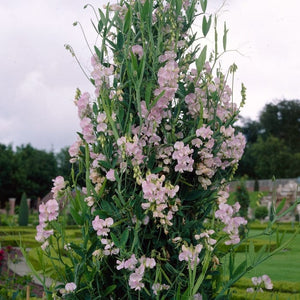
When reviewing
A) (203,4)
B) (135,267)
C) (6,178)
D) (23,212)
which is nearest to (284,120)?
(6,178)

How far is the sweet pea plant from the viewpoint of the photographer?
8.64 ft

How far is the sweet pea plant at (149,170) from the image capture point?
104 inches

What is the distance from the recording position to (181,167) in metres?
2.67

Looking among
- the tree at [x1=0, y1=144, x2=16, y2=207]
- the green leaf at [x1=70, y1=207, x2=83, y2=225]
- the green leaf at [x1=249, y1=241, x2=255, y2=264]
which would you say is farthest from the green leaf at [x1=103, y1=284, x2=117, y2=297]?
the tree at [x1=0, y1=144, x2=16, y2=207]

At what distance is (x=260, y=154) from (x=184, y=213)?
135 ft

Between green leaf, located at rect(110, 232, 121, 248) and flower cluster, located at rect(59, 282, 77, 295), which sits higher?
green leaf, located at rect(110, 232, 121, 248)

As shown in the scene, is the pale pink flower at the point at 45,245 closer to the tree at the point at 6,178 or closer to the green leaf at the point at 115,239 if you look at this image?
the green leaf at the point at 115,239

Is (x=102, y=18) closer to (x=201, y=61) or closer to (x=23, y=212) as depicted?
(x=201, y=61)

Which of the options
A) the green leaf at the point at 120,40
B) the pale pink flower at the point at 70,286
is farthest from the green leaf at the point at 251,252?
the green leaf at the point at 120,40

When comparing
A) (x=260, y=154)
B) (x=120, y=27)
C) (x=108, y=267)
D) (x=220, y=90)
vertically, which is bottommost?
(x=108, y=267)

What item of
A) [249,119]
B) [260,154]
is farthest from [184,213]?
[249,119]

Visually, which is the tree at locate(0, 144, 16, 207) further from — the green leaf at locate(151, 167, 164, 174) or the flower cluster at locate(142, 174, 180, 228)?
the flower cluster at locate(142, 174, 180, 228)

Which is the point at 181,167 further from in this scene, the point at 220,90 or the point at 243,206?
the point at 243,206

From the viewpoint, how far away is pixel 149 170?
262cm
